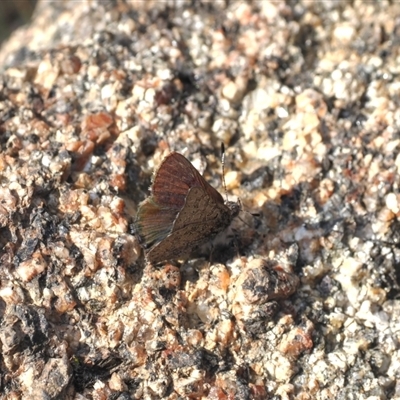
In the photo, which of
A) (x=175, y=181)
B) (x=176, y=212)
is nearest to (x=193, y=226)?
(x=176, y=212)

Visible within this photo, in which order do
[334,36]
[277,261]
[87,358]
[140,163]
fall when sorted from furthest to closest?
[334,36], [140,163], [277,261], [87,358]

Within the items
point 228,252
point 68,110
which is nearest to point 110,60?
point 68,110

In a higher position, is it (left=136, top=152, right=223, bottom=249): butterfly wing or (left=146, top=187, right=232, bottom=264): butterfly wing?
(left=136, top=152, right=223, bottom=249): butterfly wing

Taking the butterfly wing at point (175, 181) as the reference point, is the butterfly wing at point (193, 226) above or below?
below

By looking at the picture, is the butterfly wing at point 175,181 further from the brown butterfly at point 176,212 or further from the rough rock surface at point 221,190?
the rough rock surface at point 221,190

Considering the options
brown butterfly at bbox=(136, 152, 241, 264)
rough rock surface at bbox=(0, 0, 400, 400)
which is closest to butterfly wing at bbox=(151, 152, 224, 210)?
brown butterfly at bbox=(136, 152, 241, 264)

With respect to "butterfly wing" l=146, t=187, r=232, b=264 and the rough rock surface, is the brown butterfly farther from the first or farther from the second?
the rough rock surface

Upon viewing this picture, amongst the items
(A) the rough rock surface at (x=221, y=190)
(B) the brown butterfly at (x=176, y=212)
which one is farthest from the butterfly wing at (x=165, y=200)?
(A) the rough rock surface at (x=221, y=190)

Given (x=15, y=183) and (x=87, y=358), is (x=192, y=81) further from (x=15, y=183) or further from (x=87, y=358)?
(x=87, y=358)
